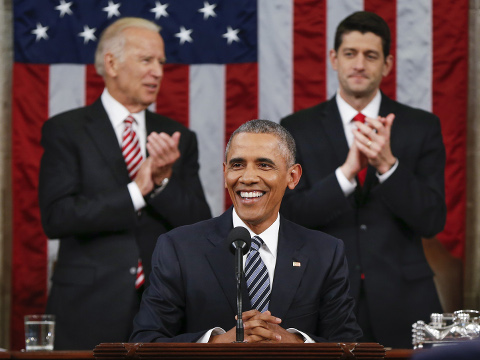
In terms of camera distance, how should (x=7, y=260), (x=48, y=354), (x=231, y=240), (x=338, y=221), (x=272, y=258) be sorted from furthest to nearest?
1. (x=7, y=260)
2. (x=338, y=221)
3. (x=48, y=354)
4. (x=272, y=258)
5. (x=231, y=240)

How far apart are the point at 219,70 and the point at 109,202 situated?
1154 millimetres

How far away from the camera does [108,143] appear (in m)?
4.73

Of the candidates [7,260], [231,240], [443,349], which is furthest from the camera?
[7,260]

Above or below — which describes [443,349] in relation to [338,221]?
below

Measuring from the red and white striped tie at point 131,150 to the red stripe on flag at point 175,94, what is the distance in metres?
0.31

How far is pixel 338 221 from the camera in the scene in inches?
184

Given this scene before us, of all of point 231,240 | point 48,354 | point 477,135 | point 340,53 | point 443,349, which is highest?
point 340,53

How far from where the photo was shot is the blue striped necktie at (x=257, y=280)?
9.52 feet

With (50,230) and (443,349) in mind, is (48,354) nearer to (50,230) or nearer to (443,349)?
(50,230)

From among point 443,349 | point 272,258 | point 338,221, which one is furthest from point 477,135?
point 443,349

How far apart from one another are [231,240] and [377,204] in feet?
8.10

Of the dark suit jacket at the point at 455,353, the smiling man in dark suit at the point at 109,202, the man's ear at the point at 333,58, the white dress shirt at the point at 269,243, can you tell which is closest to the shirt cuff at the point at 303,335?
the white dress shirt at the point at 269,243

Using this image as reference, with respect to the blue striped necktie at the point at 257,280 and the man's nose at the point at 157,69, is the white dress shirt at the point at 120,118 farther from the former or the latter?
the blue striped necktie at the point at 257,280

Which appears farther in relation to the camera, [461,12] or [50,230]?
[461,12]
